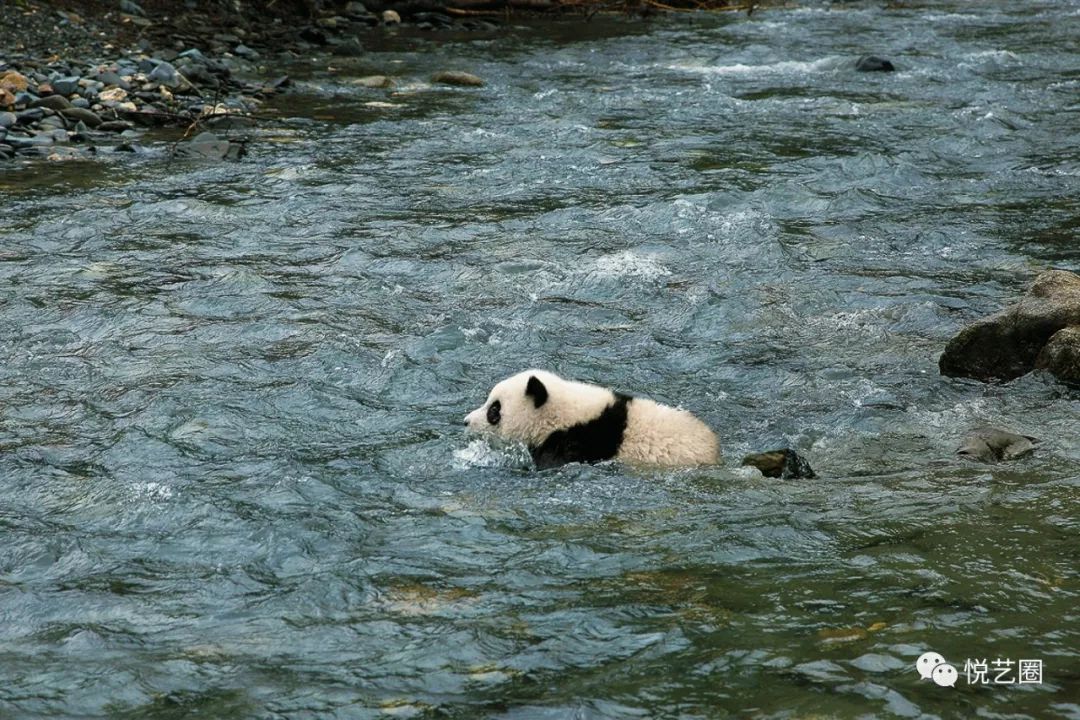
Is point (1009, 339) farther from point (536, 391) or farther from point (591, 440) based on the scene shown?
point (536, 391)

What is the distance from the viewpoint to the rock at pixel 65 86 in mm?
16859

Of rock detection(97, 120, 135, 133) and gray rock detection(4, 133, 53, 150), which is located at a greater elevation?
rock detection(97, 120, 135, 133)

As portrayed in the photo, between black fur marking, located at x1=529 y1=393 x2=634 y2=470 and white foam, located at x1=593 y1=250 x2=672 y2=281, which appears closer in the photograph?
black fur marking, located at x1=529 y1=393 x2=634 y2=470

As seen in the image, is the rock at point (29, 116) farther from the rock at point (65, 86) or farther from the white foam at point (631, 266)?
the white foam at point (631, 266)

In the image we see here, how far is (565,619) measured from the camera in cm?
536

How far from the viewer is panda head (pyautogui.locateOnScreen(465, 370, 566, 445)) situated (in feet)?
25.0

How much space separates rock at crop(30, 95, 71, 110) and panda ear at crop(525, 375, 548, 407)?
11.1 meters

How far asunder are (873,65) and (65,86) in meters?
11.6

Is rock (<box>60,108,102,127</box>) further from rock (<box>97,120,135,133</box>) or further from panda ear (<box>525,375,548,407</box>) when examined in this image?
panda ear (<box>525,375,548,407</box>)

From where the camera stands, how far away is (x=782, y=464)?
282 inches

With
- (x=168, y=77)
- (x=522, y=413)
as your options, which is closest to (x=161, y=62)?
(x=168, y=77)

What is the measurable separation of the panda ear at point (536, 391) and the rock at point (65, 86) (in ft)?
38.3

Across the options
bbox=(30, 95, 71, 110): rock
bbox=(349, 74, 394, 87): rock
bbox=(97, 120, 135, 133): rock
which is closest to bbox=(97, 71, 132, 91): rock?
bbox=(30, 95, 71, 110): rock

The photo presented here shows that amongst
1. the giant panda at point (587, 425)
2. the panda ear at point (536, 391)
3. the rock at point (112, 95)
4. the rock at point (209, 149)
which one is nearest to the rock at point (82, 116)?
the rock at point (112, 95)
